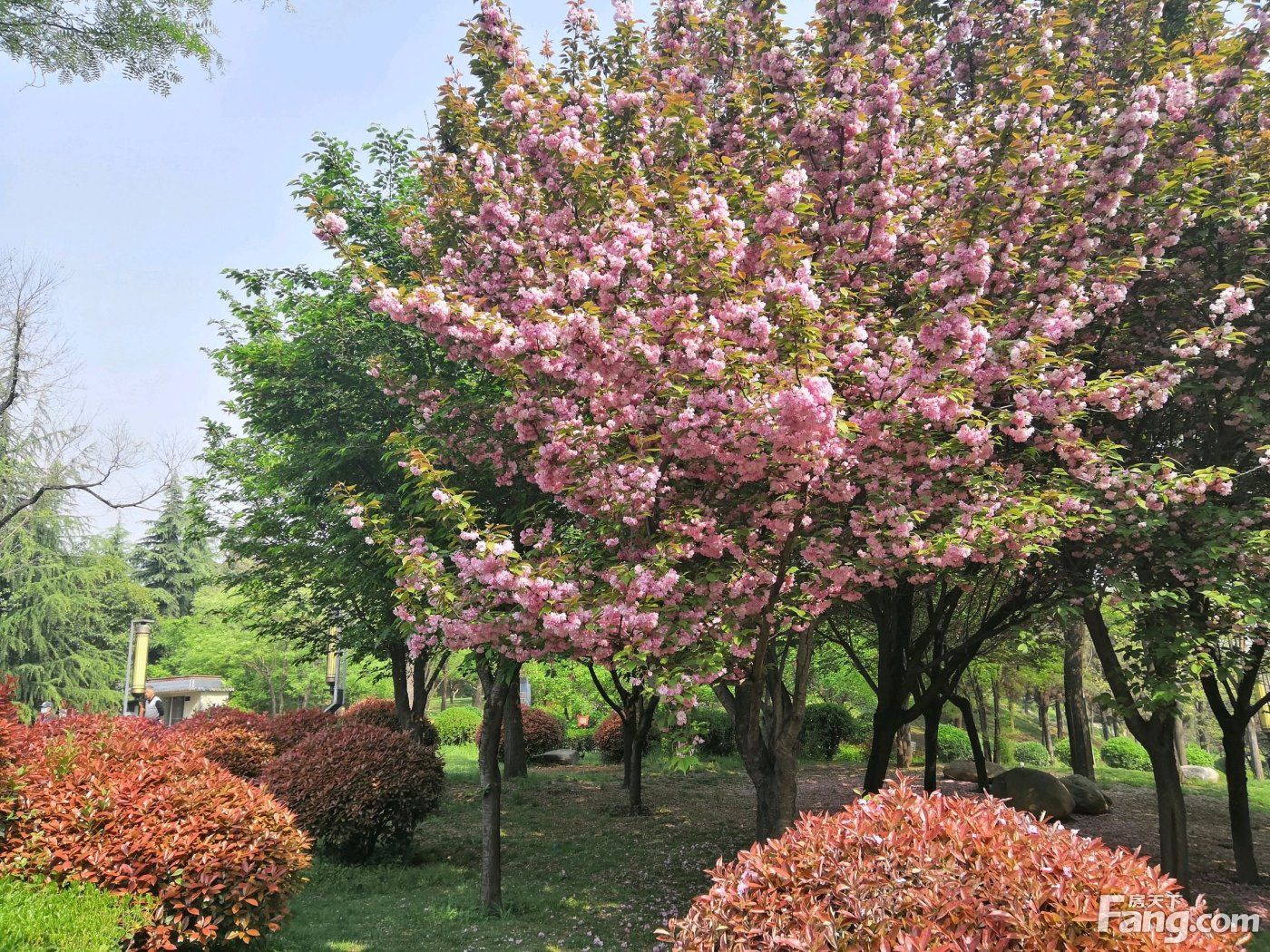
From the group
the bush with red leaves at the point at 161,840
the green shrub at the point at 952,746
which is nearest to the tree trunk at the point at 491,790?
the bush with red leaves at the point at 161,840

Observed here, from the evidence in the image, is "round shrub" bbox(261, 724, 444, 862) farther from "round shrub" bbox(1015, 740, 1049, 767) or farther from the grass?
"round shrub" bbox(1015, 740, 1049, 767)

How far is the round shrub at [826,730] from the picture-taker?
1925 centimetres

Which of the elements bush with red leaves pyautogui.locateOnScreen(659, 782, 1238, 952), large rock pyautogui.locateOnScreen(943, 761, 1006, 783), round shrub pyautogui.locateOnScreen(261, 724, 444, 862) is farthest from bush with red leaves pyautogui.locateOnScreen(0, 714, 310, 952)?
large rock pyautogui.locateOnScreen(943, 761, 1006, 783)

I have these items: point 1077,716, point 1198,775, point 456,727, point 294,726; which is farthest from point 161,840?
point 1198,775

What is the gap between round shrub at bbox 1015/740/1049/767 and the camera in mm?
22734

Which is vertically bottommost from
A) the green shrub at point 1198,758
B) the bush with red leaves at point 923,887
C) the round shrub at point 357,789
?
the green shrub at point 1198,758

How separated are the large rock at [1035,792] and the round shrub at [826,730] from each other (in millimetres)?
6534

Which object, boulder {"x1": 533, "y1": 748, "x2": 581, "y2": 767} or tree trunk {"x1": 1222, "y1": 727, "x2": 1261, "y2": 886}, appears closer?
tree trunk {"x1": 1222, "y1": 727, "x2": 1261, "y2": 886}

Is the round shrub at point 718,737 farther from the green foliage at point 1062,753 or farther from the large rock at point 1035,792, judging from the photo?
the green foliage at point 1062,753

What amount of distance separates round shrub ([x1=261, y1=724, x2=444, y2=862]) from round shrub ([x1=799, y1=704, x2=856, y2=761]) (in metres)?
12.2

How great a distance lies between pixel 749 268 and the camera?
5.55 m

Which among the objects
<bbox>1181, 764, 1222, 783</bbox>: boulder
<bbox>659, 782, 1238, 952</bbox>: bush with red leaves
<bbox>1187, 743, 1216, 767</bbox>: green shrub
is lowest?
<bbox>1187, 743, 1216, 767</bbox>: green shrub

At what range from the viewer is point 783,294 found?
15.4ft

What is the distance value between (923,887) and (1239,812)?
945 centimetres
